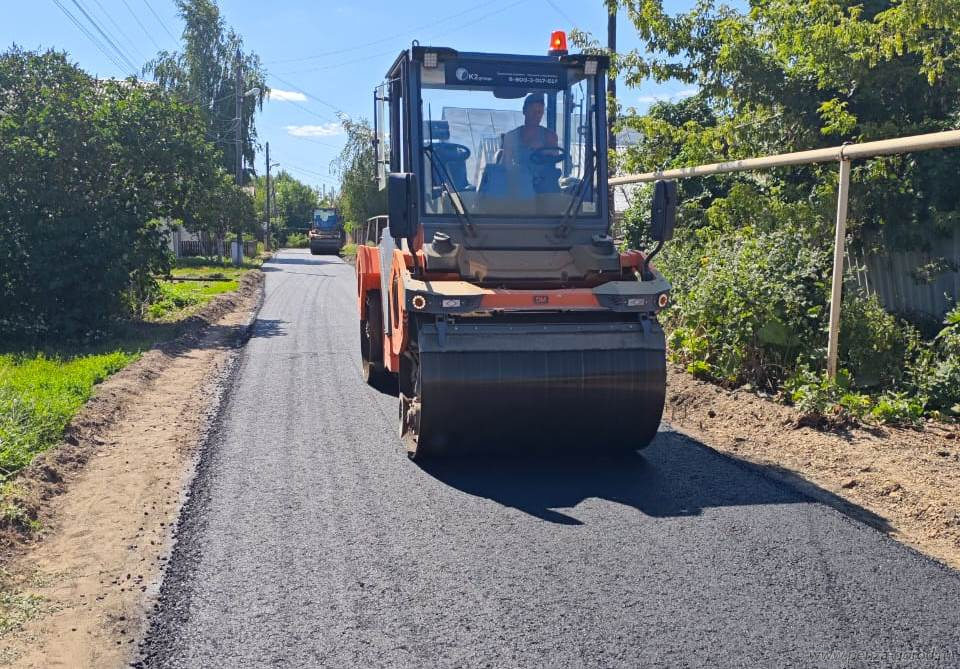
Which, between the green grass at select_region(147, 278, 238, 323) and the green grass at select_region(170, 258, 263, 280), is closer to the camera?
the green grass at select_region(147, 278, 238, 323)

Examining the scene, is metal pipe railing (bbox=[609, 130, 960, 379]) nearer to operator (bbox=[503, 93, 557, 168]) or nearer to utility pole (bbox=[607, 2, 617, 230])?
utility pole (bbox=[607, 2, 617, 230])

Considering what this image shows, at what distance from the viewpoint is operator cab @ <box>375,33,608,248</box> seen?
725 centimetres

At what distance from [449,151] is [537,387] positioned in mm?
2088

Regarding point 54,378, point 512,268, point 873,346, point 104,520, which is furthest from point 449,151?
point 54,378

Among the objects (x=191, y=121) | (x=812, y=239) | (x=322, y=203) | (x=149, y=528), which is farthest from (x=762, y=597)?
(x=322, y=203)

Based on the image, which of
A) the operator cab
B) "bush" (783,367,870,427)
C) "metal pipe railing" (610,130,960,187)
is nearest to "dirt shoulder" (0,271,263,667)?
the operator cab

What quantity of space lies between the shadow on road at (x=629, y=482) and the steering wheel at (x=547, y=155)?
229cm

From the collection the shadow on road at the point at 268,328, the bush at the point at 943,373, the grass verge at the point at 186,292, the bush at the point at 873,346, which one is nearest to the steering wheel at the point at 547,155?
the bush at the point at 873,346

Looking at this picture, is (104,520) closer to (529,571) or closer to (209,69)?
(529,571)

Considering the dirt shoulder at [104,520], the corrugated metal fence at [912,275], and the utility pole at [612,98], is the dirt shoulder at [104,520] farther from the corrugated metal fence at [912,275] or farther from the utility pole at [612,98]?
the corrugated metal fence at [912,275]

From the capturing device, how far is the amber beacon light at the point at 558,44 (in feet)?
24.8

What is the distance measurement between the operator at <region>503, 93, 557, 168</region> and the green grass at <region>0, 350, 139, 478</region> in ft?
13.7

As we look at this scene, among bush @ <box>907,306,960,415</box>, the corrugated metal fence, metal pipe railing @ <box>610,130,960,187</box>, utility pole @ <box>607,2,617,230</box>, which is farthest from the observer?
the corrugated metal fence

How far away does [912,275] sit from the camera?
898 cm
